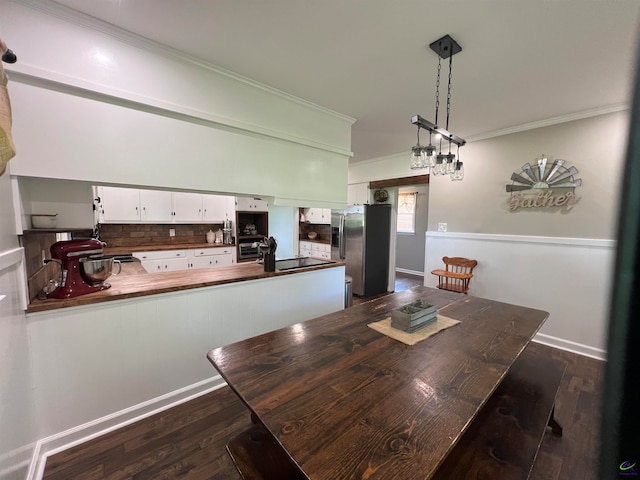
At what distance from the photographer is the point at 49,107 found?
5.03 ft

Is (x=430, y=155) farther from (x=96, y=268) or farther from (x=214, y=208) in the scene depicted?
(x=214, y=208)

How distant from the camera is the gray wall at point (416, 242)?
240 inches

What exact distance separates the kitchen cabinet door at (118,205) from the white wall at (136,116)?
2385mm

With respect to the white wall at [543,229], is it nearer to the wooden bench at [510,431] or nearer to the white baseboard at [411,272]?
the wooden bench at [510,431]

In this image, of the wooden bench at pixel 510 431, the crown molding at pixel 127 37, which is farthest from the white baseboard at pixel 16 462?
the crown molding at pixel 127 37

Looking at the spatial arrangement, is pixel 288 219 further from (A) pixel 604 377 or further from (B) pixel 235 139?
(A) pixel 604 377

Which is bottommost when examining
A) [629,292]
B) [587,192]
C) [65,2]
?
[629,292]

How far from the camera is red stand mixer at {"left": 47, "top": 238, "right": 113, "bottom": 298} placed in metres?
1.67

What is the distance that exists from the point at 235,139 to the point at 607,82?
2.89 m

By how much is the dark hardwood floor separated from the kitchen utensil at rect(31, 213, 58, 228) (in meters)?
1.32

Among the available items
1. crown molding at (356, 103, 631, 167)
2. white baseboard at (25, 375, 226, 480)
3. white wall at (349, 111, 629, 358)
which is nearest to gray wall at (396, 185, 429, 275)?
white wall at (349, 111, 629, 358)

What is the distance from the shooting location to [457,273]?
3.42 metres

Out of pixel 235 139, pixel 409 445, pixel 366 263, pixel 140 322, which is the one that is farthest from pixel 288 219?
pixel 409 445

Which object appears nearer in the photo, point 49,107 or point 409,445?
point 409,445
